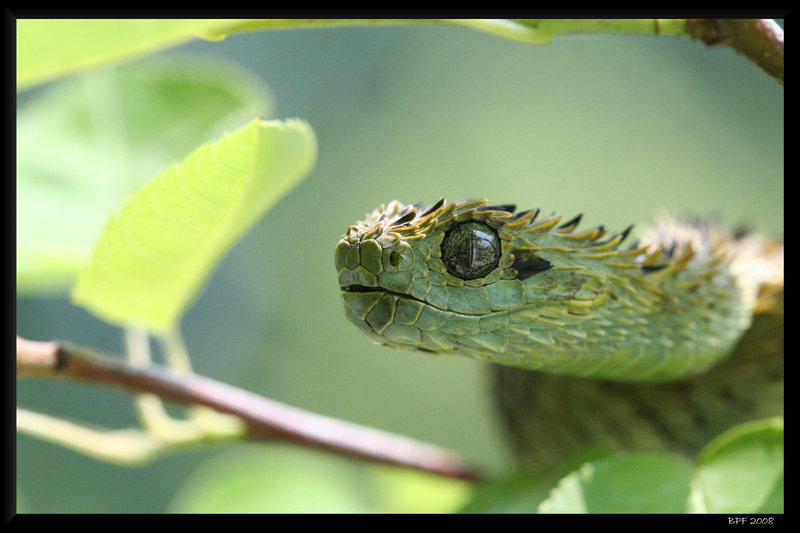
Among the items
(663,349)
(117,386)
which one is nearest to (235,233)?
(117,386)

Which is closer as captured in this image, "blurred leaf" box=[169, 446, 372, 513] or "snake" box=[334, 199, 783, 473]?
"snake" box=[334, 199, 783, 473]

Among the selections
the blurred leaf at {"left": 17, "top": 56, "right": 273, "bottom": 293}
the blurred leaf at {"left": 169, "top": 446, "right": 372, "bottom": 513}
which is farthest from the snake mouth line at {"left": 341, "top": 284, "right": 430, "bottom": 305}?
the blurred leaf at {"left": 169, "top": 446, "right": 372, "bottom": 513}

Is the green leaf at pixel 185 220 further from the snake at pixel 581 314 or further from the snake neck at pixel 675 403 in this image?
the snake neck at pixel 675 403

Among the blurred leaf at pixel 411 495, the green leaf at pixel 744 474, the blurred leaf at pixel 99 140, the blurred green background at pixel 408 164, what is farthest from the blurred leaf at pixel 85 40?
the blurred green background at pixel 408 164

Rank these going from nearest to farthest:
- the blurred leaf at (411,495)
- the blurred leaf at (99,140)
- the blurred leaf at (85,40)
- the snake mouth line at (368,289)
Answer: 1. the snake mouth line at (368,289)
2. the blurred leaf at (85,40)
3. the blurred leaf at (99,140)
4. the blurred leaf at (411,495)

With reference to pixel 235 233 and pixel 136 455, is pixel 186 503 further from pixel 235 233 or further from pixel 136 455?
pixel 235 233

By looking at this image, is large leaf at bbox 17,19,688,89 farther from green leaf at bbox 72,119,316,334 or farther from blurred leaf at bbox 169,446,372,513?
blurred leaf at bbox 169,446,372,513

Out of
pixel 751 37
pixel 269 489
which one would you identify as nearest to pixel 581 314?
pixel 751 37
